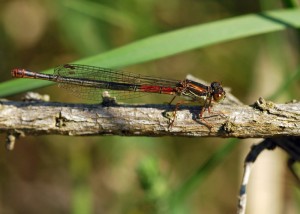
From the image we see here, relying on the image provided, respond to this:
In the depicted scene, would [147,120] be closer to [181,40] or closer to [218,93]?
[181,40]

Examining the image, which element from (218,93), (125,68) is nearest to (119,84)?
(218,93)

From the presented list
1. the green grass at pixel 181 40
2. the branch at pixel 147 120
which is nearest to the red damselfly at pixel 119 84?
the green grass at pixel 181 40

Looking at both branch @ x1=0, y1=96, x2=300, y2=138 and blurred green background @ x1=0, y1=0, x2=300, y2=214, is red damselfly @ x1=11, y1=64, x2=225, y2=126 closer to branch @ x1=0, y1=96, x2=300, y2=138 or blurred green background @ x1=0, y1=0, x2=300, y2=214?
branch @ x1=0, y1=96, x2=300, y2=138

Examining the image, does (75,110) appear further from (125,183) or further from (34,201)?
(34,201)

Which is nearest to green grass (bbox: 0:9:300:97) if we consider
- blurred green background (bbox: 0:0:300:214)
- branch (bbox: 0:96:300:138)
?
branch (bbox: 0:96:300:138)

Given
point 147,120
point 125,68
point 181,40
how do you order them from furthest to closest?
point 125,68
point 181,40
point 147,120

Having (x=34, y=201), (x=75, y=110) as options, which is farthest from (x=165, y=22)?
(x=75, y=110)

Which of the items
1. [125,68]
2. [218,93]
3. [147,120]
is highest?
[125,68]
